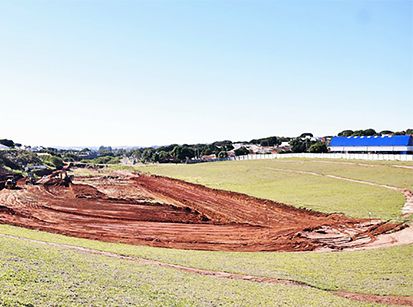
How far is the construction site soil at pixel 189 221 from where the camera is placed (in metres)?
34.5

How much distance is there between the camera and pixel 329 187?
2335 inches

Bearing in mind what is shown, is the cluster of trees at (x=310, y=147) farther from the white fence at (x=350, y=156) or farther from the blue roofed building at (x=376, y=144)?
the white fence at (x=350, y=156)

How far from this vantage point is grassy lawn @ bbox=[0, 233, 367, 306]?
14492mm

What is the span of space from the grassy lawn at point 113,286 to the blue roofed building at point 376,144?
10237 centimetres

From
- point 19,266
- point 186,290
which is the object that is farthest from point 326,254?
point 19,266

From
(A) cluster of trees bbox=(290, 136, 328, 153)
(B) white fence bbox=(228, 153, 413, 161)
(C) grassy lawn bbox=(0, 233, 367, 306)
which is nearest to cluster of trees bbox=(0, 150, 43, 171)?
(B) white fence bbox=(228, 153, 413, 161)

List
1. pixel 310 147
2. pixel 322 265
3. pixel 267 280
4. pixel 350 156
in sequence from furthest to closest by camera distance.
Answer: pixel 310 147 → pixel 350 156 → pixel 322 265 → pixel 267 280

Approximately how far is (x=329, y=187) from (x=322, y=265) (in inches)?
1398

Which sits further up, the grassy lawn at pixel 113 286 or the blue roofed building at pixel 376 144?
the blue roofed building at pixel 376 144

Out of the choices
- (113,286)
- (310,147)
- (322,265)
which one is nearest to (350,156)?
(310,147)

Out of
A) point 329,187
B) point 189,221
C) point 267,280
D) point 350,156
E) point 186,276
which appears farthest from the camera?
point 350,156

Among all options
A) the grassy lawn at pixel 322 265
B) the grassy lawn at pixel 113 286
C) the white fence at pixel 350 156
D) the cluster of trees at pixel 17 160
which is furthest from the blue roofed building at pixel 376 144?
the grassy lawn at pixel 113 286

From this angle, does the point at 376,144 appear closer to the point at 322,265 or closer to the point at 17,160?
the point at 322,265

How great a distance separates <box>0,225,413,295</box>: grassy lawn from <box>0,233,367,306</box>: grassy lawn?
220 cm
